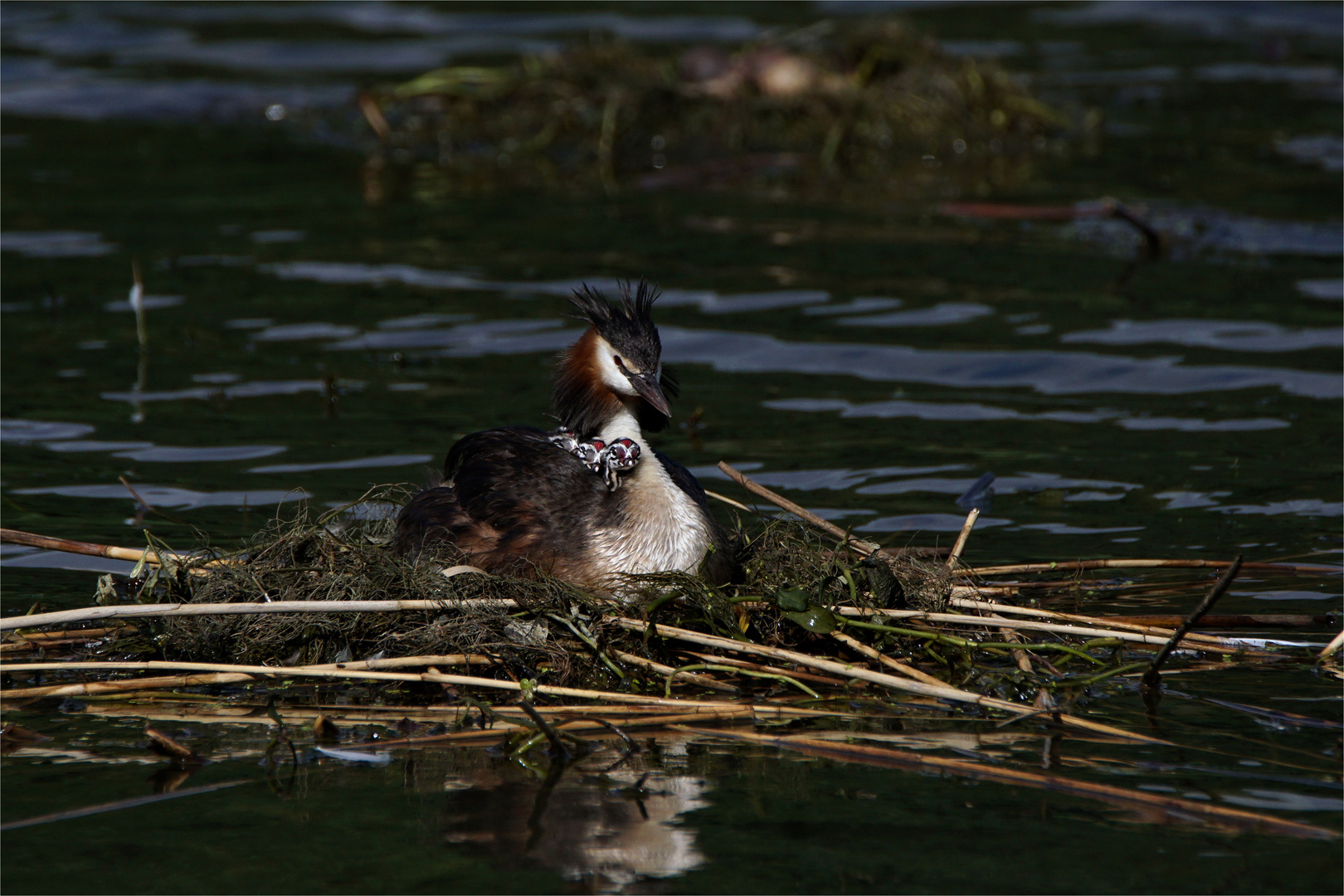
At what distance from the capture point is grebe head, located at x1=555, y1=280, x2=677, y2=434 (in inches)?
247

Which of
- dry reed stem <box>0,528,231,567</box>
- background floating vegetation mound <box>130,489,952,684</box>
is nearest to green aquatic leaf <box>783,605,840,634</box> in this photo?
background floating vegetation mound <box>130,489,952,684</box>

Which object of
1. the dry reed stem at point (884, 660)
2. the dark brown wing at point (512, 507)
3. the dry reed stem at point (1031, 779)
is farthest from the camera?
the dark brown wing at point (512, 507)

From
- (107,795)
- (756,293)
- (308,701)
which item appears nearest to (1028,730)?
(308,701)

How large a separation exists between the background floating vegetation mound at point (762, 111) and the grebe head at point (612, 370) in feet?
32.0

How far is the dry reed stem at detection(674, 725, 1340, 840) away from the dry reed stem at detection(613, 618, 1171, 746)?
0.30 meters

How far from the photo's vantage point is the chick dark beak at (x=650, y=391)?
6.12 m

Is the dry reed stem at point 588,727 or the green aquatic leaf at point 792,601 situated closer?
the dry reed stem at point 588,727

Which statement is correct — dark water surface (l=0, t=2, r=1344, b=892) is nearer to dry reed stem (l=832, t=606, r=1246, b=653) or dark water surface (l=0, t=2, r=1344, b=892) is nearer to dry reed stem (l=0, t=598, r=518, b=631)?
dry reed stem (l=832, t=606, r=1246, b=653)

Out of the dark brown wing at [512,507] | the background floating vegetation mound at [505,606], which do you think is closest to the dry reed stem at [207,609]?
the background floating vegetation mound at [505,606]

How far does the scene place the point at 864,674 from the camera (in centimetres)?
543

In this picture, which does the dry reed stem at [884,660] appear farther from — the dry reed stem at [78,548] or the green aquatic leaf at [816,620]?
the dry reed stem at [78,548]

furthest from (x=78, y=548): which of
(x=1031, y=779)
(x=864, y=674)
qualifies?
(x=1031, y=779)

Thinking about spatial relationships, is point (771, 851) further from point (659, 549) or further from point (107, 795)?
point (107, 795)

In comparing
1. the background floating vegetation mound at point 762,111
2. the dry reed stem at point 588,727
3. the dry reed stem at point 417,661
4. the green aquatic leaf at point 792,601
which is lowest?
the dry reed stem at point 588,727
